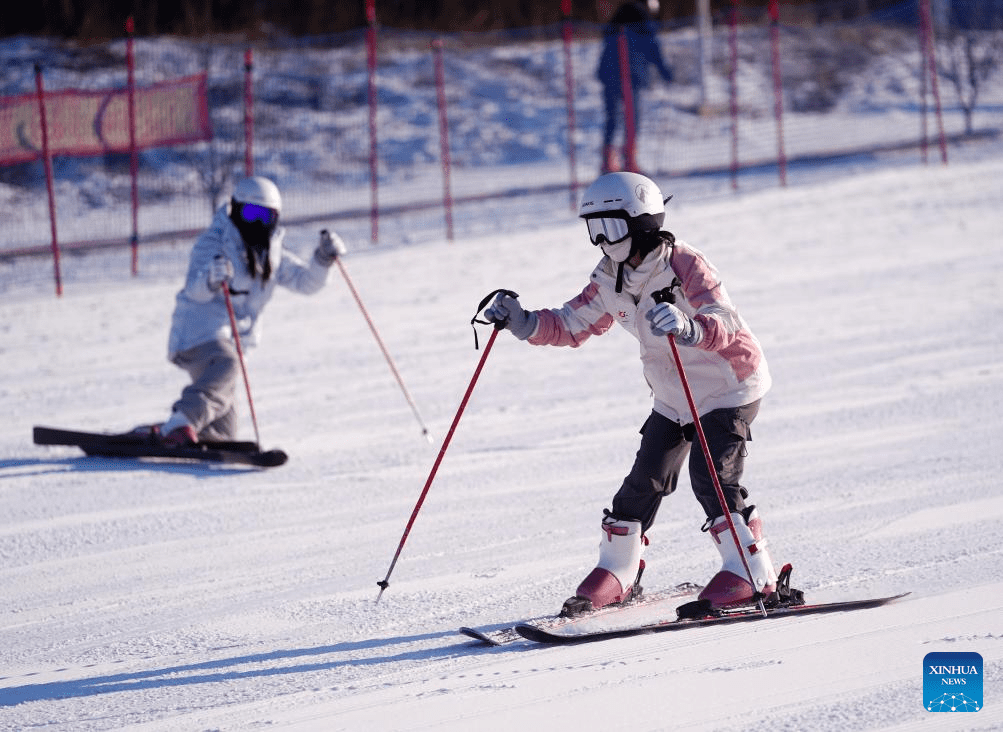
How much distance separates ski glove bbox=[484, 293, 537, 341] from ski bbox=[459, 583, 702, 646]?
0.91m

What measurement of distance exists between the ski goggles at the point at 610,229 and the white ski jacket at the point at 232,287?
306 cm

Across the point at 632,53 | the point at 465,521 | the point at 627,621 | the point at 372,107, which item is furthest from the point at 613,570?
the point at 632,53

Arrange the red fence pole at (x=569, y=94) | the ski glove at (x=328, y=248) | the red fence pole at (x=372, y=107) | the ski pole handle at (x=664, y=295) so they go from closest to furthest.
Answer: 1. the ski pole handle at (x=664, y=295)
2. the ski glove at (x=328, y=248)
3. the red fence pole at (x=372, y=107)
4. the red fence pole at (x=569, y=94)

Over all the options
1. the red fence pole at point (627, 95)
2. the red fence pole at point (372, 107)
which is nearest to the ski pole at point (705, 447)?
the red fence pole at point (372, 107)

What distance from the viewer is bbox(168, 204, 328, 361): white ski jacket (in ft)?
22.9

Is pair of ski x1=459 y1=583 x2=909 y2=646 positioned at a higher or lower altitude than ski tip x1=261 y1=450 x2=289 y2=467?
lower

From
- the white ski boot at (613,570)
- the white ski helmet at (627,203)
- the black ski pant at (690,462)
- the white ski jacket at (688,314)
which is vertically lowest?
the white ski boot at (613,570)

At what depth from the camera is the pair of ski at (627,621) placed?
4.24 meters

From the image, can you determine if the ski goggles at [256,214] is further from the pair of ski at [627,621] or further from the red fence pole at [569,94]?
the red fence pole at [569,94]

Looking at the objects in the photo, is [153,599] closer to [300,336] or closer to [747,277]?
[300,336]

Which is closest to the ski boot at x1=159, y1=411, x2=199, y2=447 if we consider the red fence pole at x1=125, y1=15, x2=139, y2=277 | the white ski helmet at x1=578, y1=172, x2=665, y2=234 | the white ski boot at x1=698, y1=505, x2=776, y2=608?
the white ski helmet at x1=578, y1=172, x2=665, y2=234

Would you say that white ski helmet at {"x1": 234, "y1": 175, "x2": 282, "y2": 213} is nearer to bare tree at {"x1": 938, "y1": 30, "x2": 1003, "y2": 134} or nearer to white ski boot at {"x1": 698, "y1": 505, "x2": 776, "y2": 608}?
white ski boot at {"x1": 698, "y1": 505, "x2": 776, "y2": 608}

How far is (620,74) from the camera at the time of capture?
1484 cm
